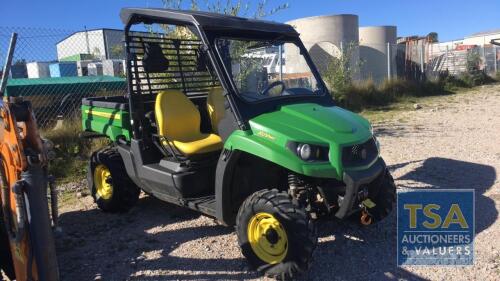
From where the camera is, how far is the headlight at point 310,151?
3557mm

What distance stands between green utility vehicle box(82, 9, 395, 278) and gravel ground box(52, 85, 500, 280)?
0.76ft

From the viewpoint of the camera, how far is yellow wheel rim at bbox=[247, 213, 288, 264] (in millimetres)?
3623

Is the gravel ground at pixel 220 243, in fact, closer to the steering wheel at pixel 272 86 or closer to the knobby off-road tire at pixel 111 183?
the knobby off-road tire at pixel 111 183

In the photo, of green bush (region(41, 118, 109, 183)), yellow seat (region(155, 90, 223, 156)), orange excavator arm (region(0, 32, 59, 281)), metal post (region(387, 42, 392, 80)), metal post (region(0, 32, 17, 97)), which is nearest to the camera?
orange excavator arm (region(0, 32, 59, 281))

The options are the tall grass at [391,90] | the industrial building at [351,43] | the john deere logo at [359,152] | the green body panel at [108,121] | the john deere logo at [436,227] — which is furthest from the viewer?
the industrial building at [351,43]

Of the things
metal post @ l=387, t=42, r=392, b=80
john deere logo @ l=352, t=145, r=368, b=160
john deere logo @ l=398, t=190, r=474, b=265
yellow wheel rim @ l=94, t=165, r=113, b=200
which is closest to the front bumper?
john deere logo @ l=352, t=145, r=368, b=160

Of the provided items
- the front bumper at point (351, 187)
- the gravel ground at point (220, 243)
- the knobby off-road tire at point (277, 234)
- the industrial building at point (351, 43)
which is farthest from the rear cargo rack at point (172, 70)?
the front bumper at point (351, 187)

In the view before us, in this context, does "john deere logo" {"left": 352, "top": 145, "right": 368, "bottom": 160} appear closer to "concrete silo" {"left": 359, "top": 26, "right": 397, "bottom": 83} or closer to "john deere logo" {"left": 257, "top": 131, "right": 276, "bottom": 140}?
"john deere logo" {"left": 257, "top": 131, "right": 276, "bottom": 140}

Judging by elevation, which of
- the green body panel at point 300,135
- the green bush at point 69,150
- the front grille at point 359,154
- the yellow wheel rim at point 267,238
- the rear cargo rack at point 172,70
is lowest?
the yellow wheel rim at point 267,238

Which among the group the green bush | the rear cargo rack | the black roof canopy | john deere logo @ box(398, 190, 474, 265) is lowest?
john deere logo @ box(398, 190, 474, 265)

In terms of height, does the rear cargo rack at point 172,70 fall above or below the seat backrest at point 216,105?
above

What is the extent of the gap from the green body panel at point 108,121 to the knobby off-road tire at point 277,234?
6.01 ft

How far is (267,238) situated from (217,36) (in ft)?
5.85

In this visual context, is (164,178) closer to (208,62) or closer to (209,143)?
(209,143)
